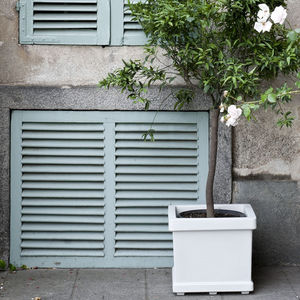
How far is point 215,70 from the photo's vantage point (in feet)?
15.4

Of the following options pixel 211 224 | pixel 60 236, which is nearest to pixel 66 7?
pixel 60 236

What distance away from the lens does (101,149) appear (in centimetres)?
548

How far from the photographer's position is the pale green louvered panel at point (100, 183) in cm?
544

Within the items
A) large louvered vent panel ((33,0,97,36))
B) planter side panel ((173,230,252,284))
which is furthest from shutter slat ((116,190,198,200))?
large louvered vent panel ((33,0,97,36))

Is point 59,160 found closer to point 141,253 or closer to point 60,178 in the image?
point 60,178

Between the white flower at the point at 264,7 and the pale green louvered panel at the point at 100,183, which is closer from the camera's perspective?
the white flower at the point at 264,7

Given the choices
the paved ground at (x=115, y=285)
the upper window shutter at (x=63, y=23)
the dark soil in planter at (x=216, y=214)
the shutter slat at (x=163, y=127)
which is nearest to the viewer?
the paved ground at (x=115, y=285)

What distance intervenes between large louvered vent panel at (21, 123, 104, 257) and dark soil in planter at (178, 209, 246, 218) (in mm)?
858

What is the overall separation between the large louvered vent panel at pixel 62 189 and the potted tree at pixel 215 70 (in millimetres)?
805

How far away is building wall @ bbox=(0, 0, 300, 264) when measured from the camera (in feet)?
17.6

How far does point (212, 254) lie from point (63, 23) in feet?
7.97

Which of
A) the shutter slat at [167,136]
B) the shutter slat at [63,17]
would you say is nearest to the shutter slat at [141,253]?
the shutter slat at [167,136]

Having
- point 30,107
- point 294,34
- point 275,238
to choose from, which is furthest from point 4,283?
point 294,34

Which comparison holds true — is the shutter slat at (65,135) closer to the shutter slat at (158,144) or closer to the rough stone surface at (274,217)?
the shutter slat at (158,144)
